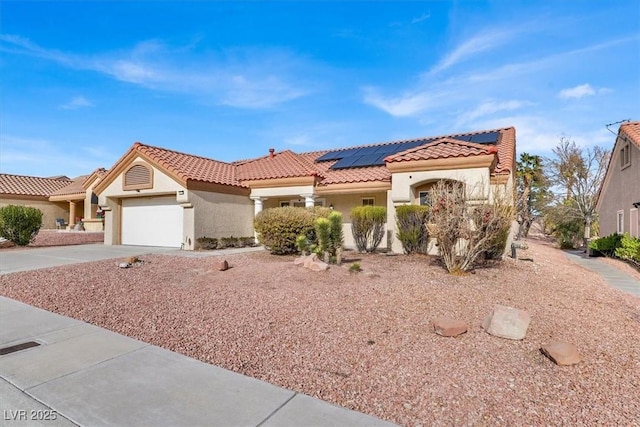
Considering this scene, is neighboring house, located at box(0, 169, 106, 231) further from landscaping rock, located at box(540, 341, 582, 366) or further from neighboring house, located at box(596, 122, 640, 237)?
neighboring house, located at box(596, 122, 640, 237)

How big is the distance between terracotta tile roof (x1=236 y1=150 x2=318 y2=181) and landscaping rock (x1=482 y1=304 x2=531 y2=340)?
11799mm

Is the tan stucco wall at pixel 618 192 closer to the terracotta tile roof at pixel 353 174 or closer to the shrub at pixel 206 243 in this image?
the terracotta tile roof at pixel 353 174

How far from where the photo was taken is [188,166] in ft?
55.6

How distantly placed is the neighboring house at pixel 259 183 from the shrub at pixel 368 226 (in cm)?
40

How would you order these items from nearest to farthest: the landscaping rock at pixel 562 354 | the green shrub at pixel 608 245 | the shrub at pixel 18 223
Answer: the landscaping rock at pixel 562 354 → the shrub at pixel 18 223 → the green shrub at pixel 608 245

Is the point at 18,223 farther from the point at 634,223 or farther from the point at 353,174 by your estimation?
the point at 634,223

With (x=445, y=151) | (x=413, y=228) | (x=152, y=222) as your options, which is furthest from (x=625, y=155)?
(x=152, y=222)

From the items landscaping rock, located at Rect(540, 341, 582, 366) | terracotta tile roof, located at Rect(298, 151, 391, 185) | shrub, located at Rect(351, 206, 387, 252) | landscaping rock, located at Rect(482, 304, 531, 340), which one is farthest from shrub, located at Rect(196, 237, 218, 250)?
landscaping rock, located at Rect(540, 341, 582, 366)

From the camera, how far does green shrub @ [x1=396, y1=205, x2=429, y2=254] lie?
12447 mm

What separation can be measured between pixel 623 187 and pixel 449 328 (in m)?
19.5

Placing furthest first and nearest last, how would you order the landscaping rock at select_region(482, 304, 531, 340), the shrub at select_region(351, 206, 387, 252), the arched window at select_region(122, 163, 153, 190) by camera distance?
1. the arched window at select_region(122, 163, 153, 190)
2. the shrub at select_region(351, 206, 387, 252)
3. the landscaping rock at select_region(482, 304, 531, 340)

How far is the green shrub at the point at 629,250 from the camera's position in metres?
13.5

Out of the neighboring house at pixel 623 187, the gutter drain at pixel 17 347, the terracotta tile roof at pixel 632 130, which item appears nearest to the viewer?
the gutter drain at pixel 17 347

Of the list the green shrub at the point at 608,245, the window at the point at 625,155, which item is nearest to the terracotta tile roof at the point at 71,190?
the green shrub at the point at 608,245
